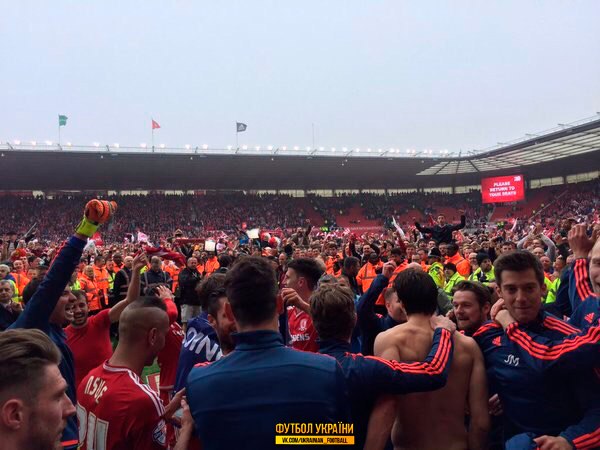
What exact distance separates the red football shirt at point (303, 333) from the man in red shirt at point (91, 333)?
1313 millimetres

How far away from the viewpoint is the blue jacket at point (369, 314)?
325cm

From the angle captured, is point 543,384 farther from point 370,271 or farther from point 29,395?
point 370,271

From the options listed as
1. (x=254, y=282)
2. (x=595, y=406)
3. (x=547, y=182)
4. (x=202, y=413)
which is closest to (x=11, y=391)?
(x=202, y=413)

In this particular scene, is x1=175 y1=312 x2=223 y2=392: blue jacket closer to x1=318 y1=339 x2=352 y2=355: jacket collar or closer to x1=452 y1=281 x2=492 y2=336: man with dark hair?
x1=318 y1=339 x2=352 y2=355: jacket collar

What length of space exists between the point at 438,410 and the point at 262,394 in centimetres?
123

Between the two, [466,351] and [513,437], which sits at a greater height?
[466,351]

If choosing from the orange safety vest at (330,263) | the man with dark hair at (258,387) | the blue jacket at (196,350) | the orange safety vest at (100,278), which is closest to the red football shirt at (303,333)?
the blue jacket at (196,350)

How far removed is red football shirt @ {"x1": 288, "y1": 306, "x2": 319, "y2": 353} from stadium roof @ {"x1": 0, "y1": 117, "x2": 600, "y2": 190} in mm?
Result: 29867

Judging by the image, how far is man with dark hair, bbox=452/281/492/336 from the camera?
3.09 metres

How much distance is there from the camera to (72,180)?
122 feet

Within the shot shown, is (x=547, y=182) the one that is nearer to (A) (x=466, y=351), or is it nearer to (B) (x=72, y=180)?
(B) (x=72, y=180)

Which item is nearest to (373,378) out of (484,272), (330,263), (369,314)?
(369,314)

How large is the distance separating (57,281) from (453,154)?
135 feet

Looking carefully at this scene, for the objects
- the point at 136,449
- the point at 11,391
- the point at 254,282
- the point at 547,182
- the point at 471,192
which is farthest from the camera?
the point at 471,192
